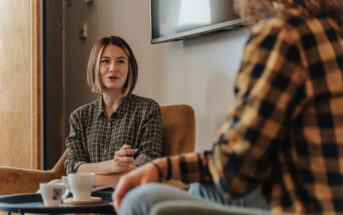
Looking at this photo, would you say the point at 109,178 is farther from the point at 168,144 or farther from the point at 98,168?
the point at 168,144

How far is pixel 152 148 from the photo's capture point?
216 centimetres

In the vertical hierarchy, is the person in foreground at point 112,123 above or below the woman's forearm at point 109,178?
above

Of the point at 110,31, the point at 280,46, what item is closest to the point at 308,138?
the point at 280,46

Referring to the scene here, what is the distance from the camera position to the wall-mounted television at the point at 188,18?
2.09 metres

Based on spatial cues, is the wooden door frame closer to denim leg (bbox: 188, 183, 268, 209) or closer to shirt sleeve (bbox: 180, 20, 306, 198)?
denim leg (bbox: 188, 183, 268, 209)

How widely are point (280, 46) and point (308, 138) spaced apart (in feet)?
0.49

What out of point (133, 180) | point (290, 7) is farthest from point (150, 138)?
point (290, 7)

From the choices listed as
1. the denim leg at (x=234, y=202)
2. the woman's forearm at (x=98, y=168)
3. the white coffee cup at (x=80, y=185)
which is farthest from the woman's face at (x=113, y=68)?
the denim leg at (x=234, y=202)

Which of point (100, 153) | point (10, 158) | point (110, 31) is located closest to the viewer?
point (100, 153)

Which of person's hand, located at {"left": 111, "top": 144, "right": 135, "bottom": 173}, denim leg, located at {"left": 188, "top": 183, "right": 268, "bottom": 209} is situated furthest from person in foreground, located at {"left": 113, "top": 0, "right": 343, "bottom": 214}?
person's hand, located at {"left": 111, "top": 144, "right": 135, "bottom": 173}

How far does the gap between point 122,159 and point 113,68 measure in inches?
21.1

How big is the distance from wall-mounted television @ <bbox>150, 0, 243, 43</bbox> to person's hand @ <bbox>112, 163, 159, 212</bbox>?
1189 millimetres

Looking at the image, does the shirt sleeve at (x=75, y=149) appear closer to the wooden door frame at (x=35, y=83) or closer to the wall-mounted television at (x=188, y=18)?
the wall-mounted television at (x=188, y=18)

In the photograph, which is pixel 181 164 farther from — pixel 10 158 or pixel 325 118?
pixel 10 158
